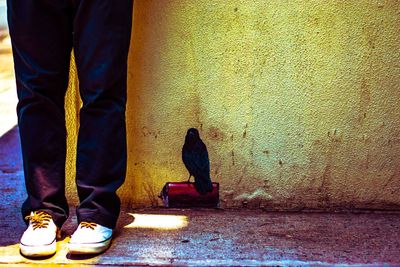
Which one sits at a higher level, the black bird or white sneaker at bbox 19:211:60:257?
the black bird

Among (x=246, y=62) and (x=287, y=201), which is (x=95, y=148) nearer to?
(x=246, y=62)

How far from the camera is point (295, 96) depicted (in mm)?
2816

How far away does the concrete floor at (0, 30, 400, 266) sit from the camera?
7.64 feet

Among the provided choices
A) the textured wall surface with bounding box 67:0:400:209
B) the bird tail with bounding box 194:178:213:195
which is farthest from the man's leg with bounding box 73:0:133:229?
the bird tail with bounding box 194:178:213:195

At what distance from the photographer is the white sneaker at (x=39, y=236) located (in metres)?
2.32

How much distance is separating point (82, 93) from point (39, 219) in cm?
55

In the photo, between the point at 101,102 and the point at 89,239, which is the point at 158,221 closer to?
the point at 89,239

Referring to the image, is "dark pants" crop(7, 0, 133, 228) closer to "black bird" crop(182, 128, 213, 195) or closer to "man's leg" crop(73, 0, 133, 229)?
"man's leg" crop(73, 0, 133, 229)

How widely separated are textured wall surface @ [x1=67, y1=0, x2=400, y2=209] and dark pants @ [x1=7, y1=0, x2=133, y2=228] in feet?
1.29

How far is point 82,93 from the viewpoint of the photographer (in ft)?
8.11

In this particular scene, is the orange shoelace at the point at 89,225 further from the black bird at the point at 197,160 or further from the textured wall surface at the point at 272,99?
the black bird at the point at 197,160

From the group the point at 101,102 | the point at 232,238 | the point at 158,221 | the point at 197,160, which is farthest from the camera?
the point at 197,160

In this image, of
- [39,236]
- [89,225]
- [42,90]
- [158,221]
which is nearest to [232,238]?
[158,221]

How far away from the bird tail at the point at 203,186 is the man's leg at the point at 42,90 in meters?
0.68
